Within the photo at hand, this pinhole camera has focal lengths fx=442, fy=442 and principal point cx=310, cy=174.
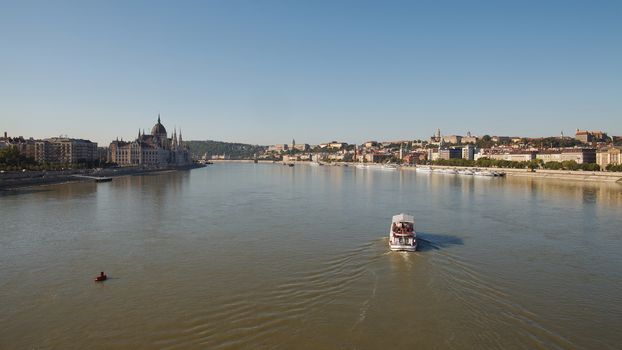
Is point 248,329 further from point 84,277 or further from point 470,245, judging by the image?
point 470,245

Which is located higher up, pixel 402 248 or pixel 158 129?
pixel 158 129

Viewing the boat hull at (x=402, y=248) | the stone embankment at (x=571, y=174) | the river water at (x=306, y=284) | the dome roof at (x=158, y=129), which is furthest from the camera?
the dome roof at (x=158, y=129)

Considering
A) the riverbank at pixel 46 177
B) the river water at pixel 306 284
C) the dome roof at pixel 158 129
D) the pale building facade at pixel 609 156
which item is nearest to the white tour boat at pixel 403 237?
Result: the river water at pixel 306 284

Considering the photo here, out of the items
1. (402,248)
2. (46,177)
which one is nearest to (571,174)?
(402,248)

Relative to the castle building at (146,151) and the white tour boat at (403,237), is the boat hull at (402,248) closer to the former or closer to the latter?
the white tour boat at (403,237)

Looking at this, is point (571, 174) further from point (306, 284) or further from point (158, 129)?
point (158, 129)

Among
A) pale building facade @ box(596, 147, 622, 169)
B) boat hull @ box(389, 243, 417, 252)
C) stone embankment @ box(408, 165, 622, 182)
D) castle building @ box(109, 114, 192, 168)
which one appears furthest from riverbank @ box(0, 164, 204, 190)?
pale building facade @ box(596, 147, 622, 169)

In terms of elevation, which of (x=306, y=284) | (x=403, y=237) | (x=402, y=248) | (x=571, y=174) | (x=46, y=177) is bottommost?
(x=306, y=284)
